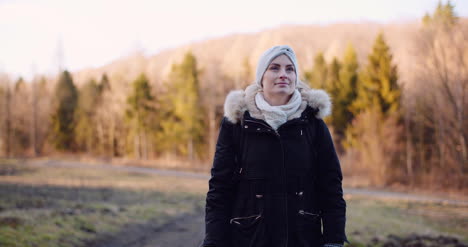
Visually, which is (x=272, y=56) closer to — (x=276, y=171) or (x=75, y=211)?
(x=276, y=171)

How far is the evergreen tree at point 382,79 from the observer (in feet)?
105

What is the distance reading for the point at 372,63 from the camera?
32.8 metres

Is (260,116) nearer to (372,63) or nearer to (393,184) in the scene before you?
(393,184)

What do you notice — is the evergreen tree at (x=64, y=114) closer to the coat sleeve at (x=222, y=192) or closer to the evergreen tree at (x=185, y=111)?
the evergreen tree at (x=185, y=111)

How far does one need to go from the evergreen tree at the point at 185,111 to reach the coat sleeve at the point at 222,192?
124 ft

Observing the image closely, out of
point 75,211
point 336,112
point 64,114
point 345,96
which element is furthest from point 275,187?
point 64,114

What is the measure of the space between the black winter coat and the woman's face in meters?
0.21

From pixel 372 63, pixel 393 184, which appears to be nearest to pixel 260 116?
pixel 393 184

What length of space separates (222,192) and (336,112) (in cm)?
3881

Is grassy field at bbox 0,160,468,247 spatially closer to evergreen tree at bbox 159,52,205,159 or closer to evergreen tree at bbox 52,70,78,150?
evergreen tree at bbox 159,52,205,159

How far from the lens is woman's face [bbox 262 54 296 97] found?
2.74 meters

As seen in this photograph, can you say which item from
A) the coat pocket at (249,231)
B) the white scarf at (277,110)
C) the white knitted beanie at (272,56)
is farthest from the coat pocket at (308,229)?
the white knitted beanie at (272,56)

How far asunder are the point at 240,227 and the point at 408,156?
32689mm

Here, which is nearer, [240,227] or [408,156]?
[240,227]
